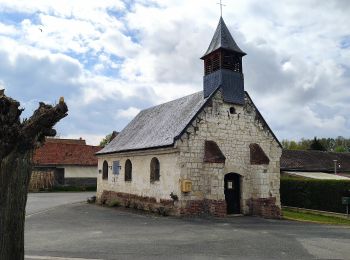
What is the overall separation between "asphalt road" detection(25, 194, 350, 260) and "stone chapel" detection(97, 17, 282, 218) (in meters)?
1.97

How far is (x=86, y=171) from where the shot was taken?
145ft

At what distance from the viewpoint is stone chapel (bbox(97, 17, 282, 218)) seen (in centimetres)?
1872

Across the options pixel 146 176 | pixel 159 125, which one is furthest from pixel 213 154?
pixel 159 125

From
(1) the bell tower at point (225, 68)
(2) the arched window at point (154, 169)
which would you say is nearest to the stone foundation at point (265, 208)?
(2) the arched window at point (154, 169)

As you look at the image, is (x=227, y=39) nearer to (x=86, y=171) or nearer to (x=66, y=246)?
(x=66, y=246)

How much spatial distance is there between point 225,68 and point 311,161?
2042 centimetres

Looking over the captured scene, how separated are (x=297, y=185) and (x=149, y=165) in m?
10.6

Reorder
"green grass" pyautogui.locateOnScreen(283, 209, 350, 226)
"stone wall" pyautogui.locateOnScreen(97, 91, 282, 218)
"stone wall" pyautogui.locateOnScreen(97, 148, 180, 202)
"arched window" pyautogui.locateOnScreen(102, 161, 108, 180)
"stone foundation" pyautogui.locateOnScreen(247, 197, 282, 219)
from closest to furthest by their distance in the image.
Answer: "stone wall" pyautogui.locateOnScreen(97, 91, 282, 218) < "stone wall" pyautogui.locateOnScreen(97, 148, 180, 202) < "green grass" pyautogui.locateOnScreen(283, 209, 350, 226) < "stone foundation" pyautogui.locateOnScreen(247, 197, 282, 219) < "arched window" pyautogui.locateOnScreen(102, 161, 108, 180)

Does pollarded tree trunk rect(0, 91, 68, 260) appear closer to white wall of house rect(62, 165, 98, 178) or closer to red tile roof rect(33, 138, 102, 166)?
red tile roof rect(33, 138, 102, 166)

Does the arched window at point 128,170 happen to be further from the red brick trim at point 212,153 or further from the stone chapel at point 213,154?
the red brick trim at point 212,153

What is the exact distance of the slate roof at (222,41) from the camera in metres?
21.2

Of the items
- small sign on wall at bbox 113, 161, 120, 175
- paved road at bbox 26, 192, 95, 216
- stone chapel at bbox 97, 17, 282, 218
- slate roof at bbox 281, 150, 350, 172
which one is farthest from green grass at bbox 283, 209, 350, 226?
paved road at bbox 26, 192, 95, 216

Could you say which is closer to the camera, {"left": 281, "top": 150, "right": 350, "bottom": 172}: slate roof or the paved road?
the paved road

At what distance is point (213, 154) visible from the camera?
1889 centimetres
